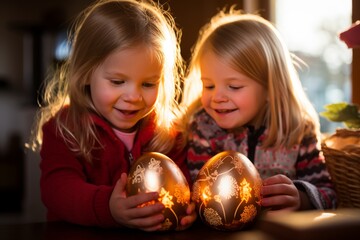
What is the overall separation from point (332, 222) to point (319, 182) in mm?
668

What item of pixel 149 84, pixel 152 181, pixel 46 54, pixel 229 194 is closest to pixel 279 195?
pixel 229 194

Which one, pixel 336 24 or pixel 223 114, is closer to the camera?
pixel 223 114

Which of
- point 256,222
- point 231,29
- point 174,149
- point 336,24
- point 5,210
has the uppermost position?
point 336,24

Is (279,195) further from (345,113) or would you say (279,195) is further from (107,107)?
(107,107)

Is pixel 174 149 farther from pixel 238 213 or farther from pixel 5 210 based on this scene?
pixel 5 210

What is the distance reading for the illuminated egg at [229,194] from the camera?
0.95m

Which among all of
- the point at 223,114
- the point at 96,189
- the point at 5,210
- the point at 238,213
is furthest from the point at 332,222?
the point at 5,210

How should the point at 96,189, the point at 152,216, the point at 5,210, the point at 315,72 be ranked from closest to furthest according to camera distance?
the point at 152,216 < the point at 96,189 < the point at 315,72 < the point at 5,210

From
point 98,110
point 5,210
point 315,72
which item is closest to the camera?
point 98,110

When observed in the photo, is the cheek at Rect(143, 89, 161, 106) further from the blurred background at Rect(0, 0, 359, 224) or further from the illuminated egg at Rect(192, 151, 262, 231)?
the blurred background at Rect(0, 0, 359, 224)

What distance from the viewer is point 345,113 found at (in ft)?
4.09

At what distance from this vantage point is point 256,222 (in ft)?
3.28

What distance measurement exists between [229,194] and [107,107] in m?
0.39

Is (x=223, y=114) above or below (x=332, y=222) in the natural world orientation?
above
